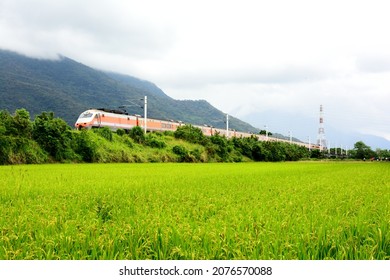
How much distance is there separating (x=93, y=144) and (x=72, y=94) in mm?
91705

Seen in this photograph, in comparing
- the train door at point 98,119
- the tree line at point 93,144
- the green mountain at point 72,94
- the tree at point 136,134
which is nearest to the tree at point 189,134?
the tree line at point 93,144

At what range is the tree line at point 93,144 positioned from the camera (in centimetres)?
2750

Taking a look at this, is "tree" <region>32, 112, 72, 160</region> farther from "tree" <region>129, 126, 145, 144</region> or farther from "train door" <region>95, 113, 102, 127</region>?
"tree" <region>129, 126, 145, 144</region>

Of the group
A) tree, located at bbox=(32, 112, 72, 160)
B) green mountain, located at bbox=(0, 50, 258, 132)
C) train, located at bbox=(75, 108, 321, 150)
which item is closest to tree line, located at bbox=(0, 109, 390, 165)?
tree, located at bbox=(32, 112, 72, 160)

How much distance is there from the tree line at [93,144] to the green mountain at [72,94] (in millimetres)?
43709

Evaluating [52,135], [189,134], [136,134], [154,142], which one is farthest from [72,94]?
[52,135]

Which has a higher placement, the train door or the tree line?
the train door

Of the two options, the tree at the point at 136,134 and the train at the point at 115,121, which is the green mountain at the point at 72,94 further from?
the tree at the point at 136,134

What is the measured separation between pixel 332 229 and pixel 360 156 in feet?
358

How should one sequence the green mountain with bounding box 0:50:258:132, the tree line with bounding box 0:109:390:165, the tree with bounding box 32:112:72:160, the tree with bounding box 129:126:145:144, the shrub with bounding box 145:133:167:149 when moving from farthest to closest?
1. the green mountain with bounding box 0:50:258:132
2. the shrub with bounding box 145:133:167:149
3. the tree with bounding box 129:126:145:144
4. the tree with bounding box 32:112:72:160
5. the tree line with bounding box 0:109:390:165

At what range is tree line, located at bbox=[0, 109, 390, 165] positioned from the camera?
27.5 m

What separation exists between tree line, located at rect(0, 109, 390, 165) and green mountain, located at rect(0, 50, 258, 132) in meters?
43.7

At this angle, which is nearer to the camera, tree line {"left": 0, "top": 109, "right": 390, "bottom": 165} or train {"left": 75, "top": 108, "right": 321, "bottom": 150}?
tree line {"left": 0, "top": 109, "right": 390, "bottom": 165}

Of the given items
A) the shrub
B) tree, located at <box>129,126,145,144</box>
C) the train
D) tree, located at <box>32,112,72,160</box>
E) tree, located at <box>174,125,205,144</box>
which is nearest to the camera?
tree, located at <box>32,112,72,160</box>
